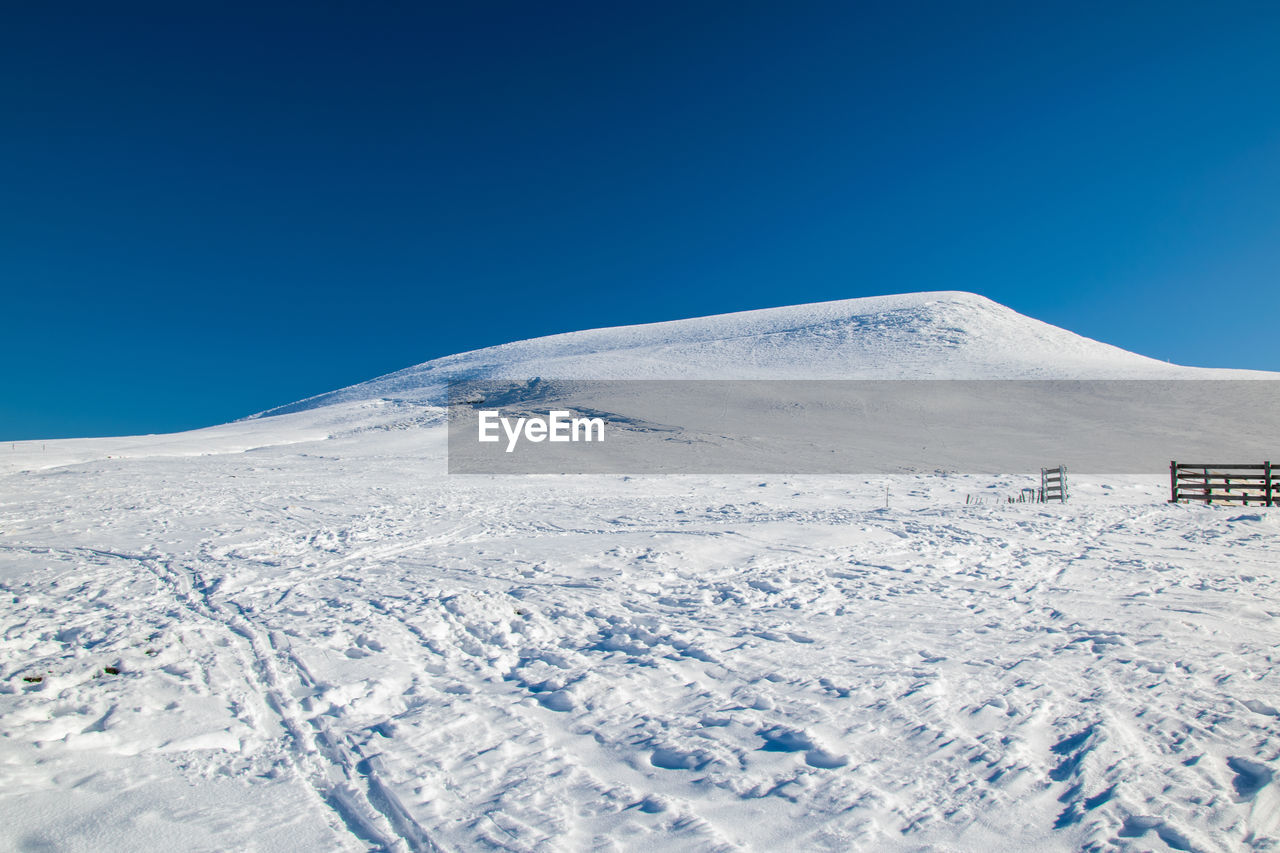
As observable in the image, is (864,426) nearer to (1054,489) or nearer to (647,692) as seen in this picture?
(1054,489)

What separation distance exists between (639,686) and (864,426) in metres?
42.3

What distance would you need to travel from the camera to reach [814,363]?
6525 cm

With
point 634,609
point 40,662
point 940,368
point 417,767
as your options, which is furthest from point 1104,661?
point 940,368

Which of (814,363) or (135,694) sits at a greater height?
(814,363)

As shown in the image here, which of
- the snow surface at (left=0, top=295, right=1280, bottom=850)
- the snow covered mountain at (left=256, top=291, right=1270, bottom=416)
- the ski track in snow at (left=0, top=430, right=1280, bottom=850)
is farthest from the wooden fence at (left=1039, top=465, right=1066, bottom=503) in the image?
the snow covered mountain at (left=256, top=291, right=1270, bottom=416)

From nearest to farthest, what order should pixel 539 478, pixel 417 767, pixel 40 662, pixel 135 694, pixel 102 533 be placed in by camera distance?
pixel 417 767 < pixel 135 694 < pixel 40 662 < pixel 102 533 < pixel 539 478

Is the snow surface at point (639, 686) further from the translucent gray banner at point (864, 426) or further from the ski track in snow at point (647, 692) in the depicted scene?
the translucent gray banner at point (864, 426)

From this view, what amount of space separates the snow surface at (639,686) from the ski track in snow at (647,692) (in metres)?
0.03

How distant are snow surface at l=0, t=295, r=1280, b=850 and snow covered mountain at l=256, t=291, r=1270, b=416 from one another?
1939 inches

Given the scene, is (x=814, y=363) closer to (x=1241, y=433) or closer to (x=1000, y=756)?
(x=1241, y=433)

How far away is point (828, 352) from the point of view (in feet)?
227

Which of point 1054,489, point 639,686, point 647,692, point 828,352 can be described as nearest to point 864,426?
point 1054,489

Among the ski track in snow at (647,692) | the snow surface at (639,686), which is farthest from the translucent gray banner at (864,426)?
the ski track in snow at (647,692)

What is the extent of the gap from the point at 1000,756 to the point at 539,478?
83.6ft
